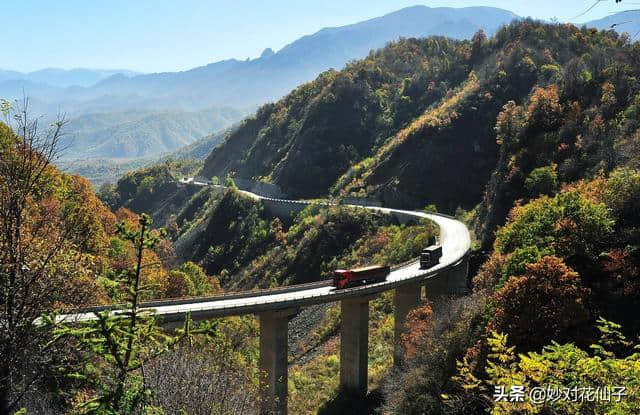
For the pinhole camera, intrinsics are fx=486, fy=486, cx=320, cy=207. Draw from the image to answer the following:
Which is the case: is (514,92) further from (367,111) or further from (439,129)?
(367,111)

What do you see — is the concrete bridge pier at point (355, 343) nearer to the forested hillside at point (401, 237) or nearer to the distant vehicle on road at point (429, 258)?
the forested hillside at point (401, 237)

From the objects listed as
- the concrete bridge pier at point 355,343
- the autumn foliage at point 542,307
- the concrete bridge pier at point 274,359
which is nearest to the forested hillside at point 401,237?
the autumn foliage at point 542,307

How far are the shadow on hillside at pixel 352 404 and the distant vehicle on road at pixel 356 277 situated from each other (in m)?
8.84

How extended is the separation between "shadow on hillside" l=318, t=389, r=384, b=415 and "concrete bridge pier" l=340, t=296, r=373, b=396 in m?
0.65

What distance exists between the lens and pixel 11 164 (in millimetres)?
11281

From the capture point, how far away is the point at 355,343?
39250 millimetres

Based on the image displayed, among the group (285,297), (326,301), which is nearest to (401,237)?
(326,301)

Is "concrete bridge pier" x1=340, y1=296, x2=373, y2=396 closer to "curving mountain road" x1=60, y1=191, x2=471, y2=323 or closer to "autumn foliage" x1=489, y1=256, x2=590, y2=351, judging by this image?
"curving mountain road" x1=60, y1=191, x2=471, y2=323

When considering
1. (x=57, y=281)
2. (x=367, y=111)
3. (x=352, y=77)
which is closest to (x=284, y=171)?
(x=367, y=111)

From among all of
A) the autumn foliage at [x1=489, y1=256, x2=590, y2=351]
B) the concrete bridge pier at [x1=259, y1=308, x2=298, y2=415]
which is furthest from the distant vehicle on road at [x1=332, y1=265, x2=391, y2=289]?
the autumn foliage at [x1=489, y1=256, x2=590, y2=351]

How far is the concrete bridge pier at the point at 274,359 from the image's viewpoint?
33.9 meters

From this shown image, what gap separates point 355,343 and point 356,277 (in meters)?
5.35

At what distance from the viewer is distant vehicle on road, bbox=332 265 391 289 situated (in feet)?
126

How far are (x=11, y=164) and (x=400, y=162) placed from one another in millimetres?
88339
